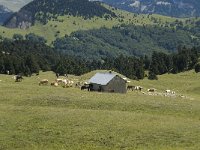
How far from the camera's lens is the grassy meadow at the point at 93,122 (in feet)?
183

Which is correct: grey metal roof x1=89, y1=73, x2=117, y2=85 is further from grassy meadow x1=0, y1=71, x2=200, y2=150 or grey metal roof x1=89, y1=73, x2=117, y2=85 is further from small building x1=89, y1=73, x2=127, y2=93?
grassy meadow x1=0, y1=71, x2=200, y2=150

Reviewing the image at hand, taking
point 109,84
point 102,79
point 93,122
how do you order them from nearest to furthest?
point 93,122 → point 109,84 → point 102,79

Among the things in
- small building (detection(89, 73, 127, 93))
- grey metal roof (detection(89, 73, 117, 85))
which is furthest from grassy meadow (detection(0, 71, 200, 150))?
grey metal roof (detection(89, 73, 117, 85))

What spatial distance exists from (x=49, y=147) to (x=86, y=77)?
9083 cm

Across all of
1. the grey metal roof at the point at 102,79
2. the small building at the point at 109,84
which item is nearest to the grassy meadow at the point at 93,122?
the small building at the point at 109,84

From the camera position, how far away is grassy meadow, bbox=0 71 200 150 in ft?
183

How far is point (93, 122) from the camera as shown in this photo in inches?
2447

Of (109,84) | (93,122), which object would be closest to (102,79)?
(109,84)

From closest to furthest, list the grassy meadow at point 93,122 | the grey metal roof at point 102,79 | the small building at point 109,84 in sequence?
1. the grassy meadow at point 93,122
2. the small building at point 109,84
3. the grey metal roof at point 102,79

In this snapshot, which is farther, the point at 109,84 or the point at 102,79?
the point at 102,79

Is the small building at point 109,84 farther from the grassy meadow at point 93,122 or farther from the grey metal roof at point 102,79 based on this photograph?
the grassy meadow at point 93,122

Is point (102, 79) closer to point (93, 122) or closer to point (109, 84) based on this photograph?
point (109, 84)

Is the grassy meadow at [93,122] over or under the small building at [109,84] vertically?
under

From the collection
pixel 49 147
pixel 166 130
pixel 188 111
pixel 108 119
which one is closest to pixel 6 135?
pixel 49 147
